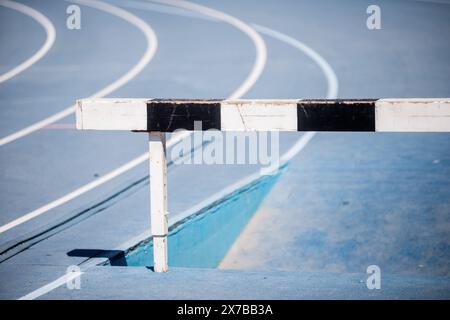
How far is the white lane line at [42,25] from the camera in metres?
13.5

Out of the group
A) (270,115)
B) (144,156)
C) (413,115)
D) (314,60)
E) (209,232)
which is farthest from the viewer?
(314,60)

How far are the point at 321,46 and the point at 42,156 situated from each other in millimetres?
8336

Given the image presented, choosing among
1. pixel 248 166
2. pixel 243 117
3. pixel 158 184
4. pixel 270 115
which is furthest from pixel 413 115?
pixel 248 166

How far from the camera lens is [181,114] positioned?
4.59m

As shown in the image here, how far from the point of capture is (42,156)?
870cm

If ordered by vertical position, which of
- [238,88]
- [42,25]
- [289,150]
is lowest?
[289,150]

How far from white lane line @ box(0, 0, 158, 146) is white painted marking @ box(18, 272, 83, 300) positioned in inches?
187

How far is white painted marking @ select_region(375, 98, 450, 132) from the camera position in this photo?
4.25 meters

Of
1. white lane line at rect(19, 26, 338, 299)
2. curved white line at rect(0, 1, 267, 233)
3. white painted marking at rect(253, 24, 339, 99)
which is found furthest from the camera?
white painted marking at rect(253, 24, 339, 99)

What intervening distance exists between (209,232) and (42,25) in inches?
492

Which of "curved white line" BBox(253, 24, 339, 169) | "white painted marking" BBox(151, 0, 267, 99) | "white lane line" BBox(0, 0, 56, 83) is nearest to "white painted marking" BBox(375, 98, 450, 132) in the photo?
"curved white line" BBox(253, 24, 339, 169)

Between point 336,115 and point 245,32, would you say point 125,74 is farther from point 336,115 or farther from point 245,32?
point 336,115

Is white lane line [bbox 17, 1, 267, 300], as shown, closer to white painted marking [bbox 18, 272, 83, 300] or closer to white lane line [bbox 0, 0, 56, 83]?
white painted marking [bbox 18, 272, 83, 300]
